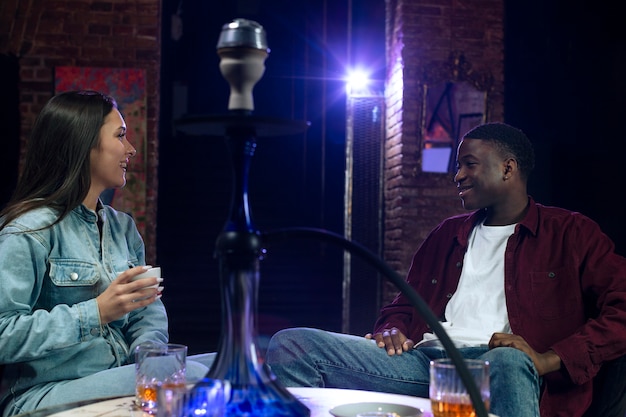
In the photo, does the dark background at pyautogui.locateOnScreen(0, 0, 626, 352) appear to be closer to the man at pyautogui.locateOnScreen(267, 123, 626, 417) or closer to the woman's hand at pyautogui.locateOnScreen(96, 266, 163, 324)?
the man at pyautogui.locateOnScreen(267, 123, 626, 417)

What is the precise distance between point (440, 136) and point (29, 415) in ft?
14.1

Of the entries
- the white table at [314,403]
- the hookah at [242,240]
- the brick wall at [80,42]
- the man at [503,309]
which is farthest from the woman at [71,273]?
the brick wall at [80,42]

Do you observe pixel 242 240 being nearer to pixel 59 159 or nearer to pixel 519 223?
pixel 59 159

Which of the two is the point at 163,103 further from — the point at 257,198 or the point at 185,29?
the point at 257,198

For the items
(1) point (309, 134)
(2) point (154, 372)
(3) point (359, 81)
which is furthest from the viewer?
(1) point (309, 134)

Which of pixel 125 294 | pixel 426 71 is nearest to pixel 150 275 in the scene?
pixel 125 294

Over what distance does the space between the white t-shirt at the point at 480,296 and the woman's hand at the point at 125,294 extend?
2.94ft

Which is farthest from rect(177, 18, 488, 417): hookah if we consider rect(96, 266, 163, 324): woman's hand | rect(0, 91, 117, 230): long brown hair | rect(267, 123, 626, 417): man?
rect(0, 91, 117, 230): long brown hair

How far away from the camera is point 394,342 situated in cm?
222

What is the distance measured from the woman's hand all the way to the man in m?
0.51

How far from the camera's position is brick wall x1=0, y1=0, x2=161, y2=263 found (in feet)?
16.0

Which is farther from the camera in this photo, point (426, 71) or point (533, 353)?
point (426, 71)

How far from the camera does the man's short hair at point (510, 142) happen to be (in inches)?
102

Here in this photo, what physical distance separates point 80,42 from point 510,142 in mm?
3395
